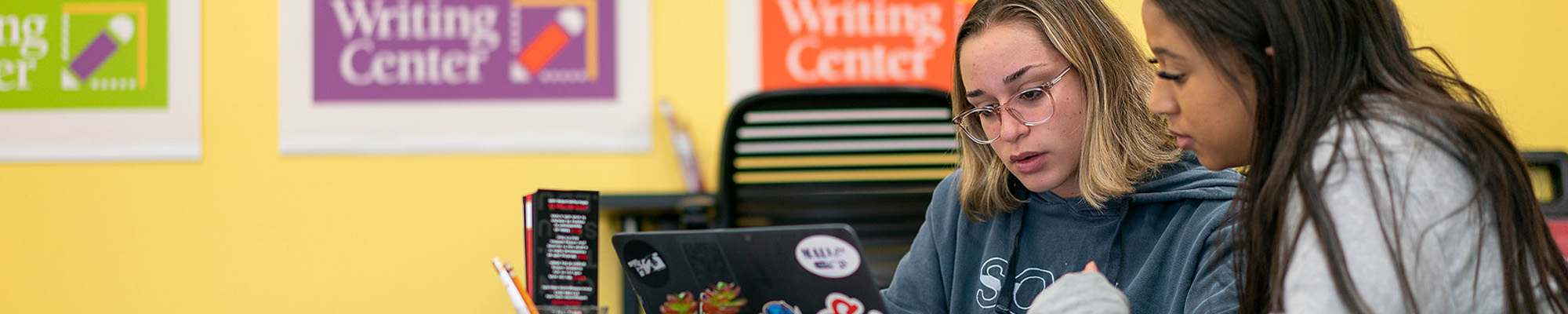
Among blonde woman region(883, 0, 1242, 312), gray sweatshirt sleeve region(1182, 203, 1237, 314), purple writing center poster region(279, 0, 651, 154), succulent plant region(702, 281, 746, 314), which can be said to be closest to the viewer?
succulent plant region(702, 281, 746, 314)

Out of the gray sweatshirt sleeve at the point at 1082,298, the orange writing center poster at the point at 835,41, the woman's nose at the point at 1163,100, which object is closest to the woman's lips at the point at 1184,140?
the woman's nose at the point at 1163,100

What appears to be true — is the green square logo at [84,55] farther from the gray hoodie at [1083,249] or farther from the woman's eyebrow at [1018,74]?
the woman's eyebrow at [1018,74]

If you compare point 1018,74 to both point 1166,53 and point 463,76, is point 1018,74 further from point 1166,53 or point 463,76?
point 463,76

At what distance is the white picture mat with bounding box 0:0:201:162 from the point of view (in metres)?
2.37

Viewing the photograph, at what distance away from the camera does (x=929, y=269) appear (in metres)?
1.37

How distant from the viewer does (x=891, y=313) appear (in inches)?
52.5

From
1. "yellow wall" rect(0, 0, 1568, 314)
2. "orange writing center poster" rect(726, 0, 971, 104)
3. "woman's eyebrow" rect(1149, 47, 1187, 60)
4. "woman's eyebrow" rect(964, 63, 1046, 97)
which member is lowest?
"yellow wall" rect(0, 0, 1568, 314)

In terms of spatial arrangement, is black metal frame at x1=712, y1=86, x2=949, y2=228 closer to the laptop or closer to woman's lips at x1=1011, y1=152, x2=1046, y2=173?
woman's lips at x1=1011, y1=152, x2=1046, y2=173

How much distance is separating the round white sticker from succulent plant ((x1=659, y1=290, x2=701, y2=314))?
4.0 inches

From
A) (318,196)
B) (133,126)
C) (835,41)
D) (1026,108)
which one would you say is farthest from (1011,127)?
(133,126)

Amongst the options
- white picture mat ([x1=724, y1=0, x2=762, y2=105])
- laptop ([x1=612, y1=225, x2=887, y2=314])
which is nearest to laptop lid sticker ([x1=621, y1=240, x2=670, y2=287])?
laptop ([x1=612, y1=225, x2=887, y2=314])

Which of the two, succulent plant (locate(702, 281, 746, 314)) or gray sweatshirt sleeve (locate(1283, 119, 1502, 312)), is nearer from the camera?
gray sweatshirt sleeve (locate(1283, 119, 1502, 312))

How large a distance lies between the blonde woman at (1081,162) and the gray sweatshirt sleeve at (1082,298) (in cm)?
31

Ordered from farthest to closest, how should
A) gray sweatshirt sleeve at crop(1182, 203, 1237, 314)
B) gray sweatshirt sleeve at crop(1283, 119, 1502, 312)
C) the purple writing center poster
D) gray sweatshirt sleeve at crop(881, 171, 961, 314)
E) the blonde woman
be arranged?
the purple writing center poster, gray sweatshirt sleeve at crop(881, 171, 961, 314), the blonde woman, gray sweatshirt sleeve at crop(1182, 203, 1237, 314), gray sweatshirt sleeve at crop(1283, 119, 1502, 312)
